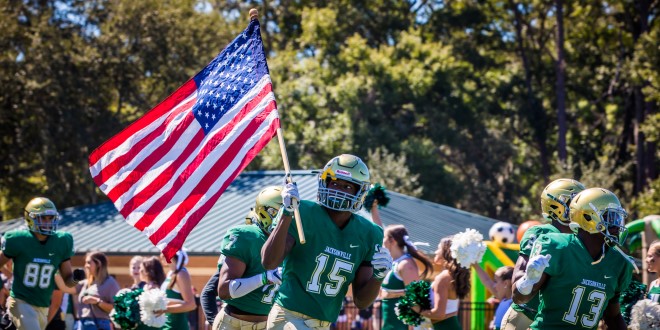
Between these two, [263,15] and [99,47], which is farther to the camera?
[263,15]

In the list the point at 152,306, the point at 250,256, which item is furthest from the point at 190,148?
the point at 152,306

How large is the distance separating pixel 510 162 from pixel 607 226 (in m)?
30.7

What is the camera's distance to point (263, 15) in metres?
38.3

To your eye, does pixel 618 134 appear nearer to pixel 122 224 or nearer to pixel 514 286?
pixel 122 224

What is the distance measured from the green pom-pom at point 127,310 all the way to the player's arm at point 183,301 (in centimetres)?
52

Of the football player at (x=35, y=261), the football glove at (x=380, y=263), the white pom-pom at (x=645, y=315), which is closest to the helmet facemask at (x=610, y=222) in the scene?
the football glove at (x=380, y=263)

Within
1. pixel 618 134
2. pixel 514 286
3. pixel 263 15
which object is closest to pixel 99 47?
pixel 263 15

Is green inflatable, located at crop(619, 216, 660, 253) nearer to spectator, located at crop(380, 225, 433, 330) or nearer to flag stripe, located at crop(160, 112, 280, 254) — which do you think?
spectator, located at crop(380, 225, 433, 330)

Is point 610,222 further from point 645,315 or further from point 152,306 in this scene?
point 152,306

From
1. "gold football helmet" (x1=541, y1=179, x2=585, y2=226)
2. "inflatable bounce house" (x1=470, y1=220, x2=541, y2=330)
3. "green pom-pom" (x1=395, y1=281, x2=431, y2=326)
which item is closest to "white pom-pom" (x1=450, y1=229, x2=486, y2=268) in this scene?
"green pom-pom" (x1=395, y1=281, x2=431, y2=326)

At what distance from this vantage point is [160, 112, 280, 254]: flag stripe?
768 centimetres

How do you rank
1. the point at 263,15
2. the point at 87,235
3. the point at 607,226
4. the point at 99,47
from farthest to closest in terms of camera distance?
the point at 263,15
the point at 99,47
the point at 87,235
the point at 607,226

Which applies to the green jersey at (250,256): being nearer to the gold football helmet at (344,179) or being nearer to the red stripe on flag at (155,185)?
the red stripe on flag at (155,185)

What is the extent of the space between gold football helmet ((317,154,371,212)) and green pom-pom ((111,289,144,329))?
4285mm
